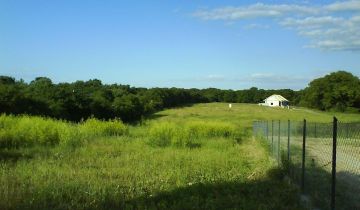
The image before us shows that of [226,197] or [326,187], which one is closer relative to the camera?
[326,187]

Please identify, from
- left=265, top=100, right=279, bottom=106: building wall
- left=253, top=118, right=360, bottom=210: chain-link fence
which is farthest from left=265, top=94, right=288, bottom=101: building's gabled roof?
left=253, top=118, right=360, bottom=210: chain-link fence

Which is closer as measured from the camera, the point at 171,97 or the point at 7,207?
the point at 7,207

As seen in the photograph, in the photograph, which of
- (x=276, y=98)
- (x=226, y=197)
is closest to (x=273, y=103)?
(x=276, y=98)

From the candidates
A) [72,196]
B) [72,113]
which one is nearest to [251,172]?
[72,196]

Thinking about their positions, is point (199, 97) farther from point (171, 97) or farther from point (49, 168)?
point (49, 168)

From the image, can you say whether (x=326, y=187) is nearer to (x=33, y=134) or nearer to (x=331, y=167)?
(x=331, y=167)

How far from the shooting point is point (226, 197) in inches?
455

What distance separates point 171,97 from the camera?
5797 inches

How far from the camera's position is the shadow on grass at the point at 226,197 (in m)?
10.5

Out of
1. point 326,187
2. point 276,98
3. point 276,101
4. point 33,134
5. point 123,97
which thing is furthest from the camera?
point 276,98

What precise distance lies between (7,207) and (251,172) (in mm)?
8960

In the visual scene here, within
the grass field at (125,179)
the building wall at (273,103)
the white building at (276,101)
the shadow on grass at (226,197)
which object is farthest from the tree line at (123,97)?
the shadow on grass at (226,197)

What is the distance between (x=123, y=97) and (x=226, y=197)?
88.9m

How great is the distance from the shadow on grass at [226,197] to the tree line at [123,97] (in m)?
51.4
